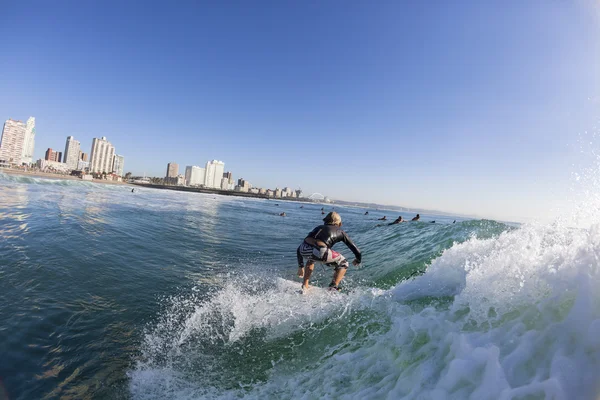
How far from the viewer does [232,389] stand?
3.65 metres

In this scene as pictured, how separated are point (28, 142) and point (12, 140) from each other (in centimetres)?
1107

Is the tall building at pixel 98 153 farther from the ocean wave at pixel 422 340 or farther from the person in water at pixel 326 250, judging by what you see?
the ocean wave at pixel 422 340

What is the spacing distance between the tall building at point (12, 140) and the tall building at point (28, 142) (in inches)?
89.1

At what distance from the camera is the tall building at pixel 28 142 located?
161625 millimetres

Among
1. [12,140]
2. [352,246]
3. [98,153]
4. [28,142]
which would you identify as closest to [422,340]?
[352,246]

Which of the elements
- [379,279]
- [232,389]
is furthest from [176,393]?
[379,279]

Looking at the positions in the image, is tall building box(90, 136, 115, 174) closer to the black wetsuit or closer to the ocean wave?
the black wetsuit

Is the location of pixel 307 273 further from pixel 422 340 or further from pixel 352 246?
pixel 422 340

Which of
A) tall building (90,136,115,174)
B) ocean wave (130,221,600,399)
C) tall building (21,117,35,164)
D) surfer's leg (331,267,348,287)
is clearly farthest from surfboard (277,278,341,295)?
tall building (90,136,115,174)

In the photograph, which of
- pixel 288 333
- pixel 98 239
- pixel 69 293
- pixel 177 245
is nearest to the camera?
pixel 288 333

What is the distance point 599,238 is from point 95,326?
763 cm

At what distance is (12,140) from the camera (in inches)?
6117

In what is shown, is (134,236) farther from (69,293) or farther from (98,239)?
(69,293)

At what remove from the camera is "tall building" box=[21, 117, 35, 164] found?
162 metres
